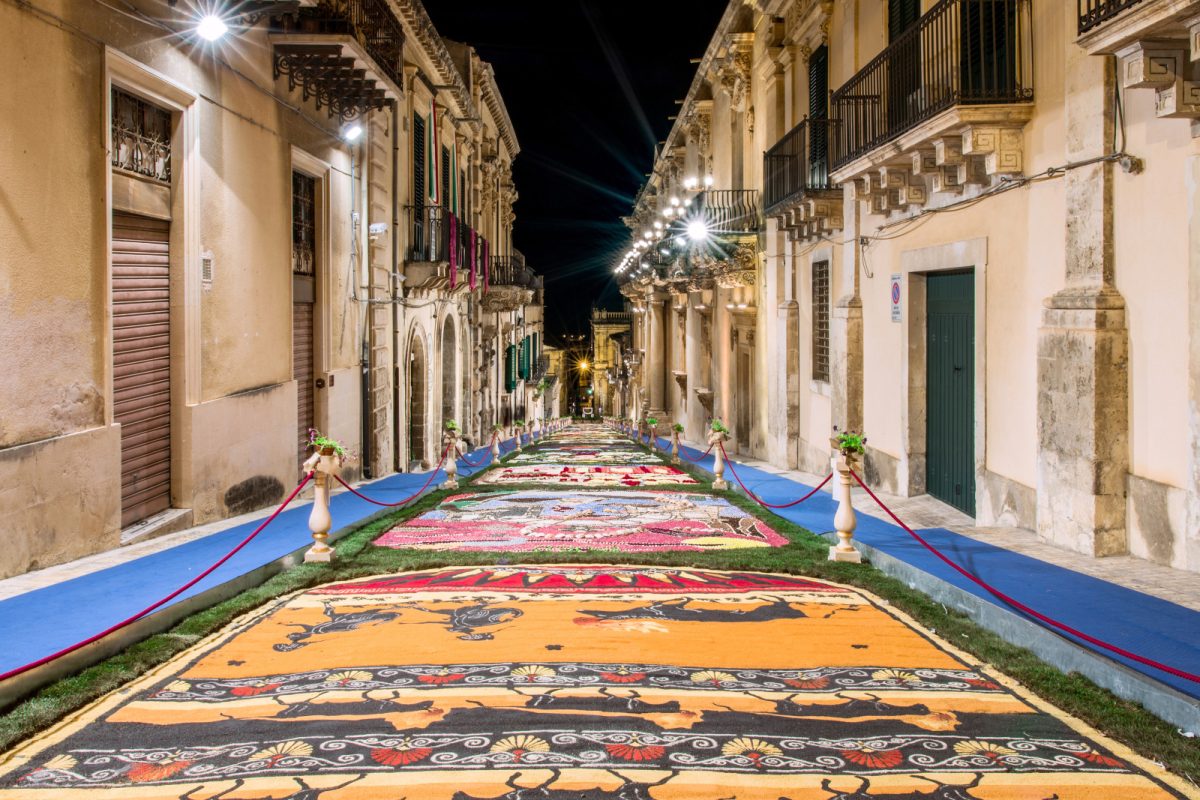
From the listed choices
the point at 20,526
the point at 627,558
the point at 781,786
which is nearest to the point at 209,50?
the point at 20,526

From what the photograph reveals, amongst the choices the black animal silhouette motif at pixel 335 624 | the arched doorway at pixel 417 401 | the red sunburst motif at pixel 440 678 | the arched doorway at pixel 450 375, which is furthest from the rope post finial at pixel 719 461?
the arched doorway at pixel 450 375

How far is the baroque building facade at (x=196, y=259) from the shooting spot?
25.5 ft

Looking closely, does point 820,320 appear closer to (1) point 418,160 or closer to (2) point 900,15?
(2) point 900,15

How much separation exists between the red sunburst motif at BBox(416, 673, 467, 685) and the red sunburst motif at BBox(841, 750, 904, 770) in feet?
6.67

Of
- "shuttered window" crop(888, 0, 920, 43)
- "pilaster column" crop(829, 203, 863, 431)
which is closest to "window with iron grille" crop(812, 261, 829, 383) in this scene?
"pilaster column" crop(829, 203, 863, 431)

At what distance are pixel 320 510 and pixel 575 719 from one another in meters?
4.75

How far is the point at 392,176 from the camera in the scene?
1966cm

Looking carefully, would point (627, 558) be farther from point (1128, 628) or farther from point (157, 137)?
point (157, 137)

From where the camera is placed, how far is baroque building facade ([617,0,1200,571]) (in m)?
7.43

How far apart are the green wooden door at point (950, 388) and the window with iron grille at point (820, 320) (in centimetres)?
466

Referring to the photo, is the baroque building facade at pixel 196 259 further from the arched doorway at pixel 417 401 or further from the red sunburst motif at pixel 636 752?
the red sunburst motif at pixel 636 752

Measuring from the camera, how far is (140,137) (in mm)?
9758

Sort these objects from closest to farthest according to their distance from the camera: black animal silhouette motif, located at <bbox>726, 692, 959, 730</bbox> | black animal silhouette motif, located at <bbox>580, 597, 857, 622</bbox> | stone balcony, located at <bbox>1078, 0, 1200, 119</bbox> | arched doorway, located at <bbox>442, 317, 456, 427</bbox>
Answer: black animal silhouette motif, located at <bbox>726, 692, 959, 730</bbox> < stone balcony, located at <bbox>1078, 0, 1200, 119</bbox> < black animal silhouette motif, located at <bbox>580, 597, 857, 622</bbox> < arched doorway, located at <bbox>442, 317, 456, 427</bbox>

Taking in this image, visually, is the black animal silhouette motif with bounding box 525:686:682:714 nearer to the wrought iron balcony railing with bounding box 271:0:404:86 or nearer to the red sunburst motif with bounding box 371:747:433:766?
the red sunburst motif with bounding box 371:747:433:766
